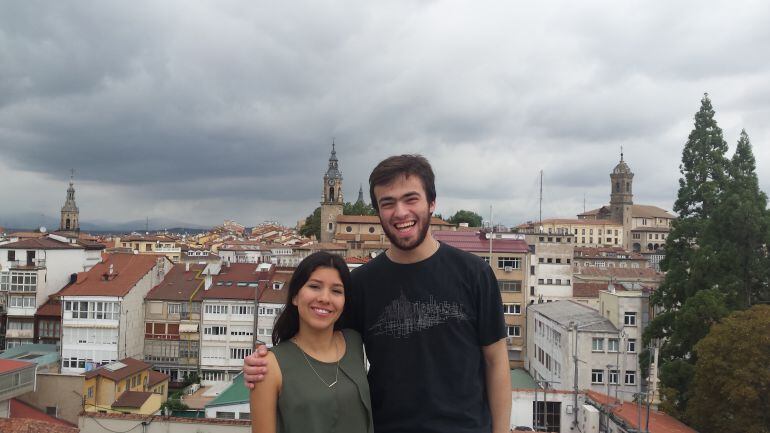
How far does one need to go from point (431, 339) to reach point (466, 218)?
115 meters

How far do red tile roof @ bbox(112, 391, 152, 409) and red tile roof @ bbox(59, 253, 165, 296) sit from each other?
13.8 metres

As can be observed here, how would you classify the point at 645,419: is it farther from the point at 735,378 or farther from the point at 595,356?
the point at 595,356

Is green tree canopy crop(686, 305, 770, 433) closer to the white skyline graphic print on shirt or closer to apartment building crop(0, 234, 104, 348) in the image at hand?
the white skyline graphic print on shirt

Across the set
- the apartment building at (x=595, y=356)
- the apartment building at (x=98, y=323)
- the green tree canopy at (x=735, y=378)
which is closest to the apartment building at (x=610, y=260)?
the apartment building at (x=595, y=356)

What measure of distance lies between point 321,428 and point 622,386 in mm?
30644

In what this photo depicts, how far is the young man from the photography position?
4000 mm

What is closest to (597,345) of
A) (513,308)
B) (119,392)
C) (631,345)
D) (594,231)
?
(631,345)

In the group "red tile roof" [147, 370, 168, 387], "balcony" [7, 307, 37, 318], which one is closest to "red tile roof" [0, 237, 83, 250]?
"balcony" [7, 307, 37, 318]

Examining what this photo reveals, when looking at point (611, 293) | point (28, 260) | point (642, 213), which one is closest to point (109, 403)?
point (28, 260)

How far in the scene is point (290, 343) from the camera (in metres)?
3.96

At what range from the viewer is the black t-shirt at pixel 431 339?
13.1ft

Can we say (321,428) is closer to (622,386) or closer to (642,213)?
(622,386)

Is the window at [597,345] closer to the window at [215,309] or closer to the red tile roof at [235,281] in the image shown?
the red tile roof at [235,281]

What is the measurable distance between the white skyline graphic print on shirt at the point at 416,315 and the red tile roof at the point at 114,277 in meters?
36.7
